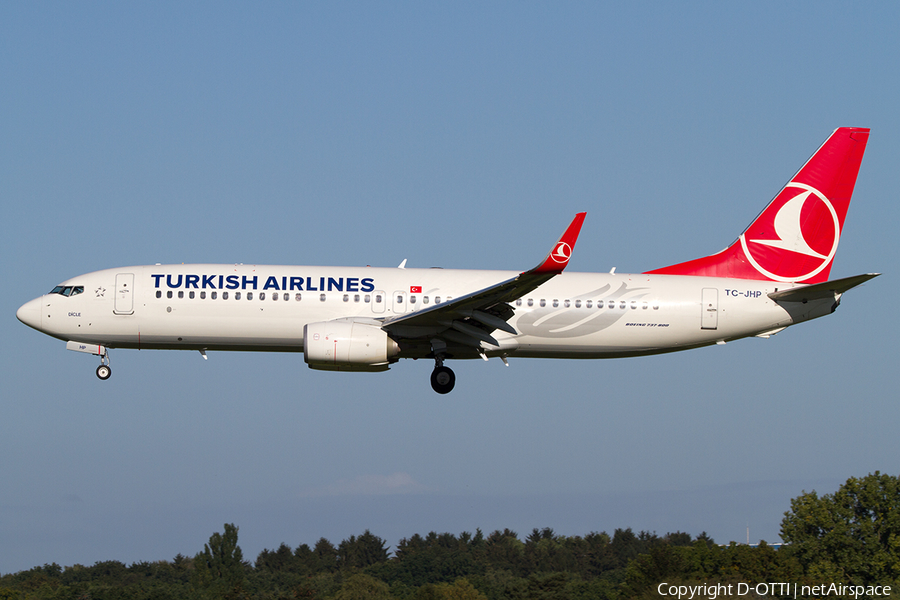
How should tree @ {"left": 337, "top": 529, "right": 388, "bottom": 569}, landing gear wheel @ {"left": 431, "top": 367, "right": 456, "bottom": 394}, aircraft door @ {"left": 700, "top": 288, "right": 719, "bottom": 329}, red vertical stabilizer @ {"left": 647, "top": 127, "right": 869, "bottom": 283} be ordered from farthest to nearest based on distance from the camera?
tree @ {"left": 337, "top": 529, "right": 388, "bottom": 569} → red vertical stabilizer @ {"left": 647, "top": 127, "right": 869, "bottom": 283} → aircraft door @ {"left": 700, "top": 288, "right": 719, "bottom": 329} → landing gear wheel @ {"left": 431, "top": 367, "right": 456, "bottom": 394}

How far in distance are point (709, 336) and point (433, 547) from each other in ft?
446

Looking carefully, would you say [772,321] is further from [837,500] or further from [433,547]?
[433,547]

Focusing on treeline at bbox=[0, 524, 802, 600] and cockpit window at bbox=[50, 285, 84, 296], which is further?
treeline at bbox=[0, 524, 802, 600]

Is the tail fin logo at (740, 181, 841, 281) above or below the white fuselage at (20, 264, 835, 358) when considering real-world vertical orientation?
above

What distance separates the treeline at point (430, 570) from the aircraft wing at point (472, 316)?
168ft

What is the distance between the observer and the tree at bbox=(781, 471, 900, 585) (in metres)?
76.9

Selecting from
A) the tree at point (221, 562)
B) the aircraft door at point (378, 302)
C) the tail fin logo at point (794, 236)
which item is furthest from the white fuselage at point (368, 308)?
the tree at point (221, 562)

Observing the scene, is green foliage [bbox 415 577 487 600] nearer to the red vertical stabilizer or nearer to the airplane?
the red vertical stabilizer

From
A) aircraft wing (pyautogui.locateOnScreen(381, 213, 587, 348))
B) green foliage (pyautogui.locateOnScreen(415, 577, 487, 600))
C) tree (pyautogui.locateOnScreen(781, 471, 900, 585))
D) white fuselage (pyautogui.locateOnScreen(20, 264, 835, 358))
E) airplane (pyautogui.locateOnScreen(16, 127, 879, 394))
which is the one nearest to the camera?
aircraft wing (pyautogui.locateOnScreen(381, 213, 587, 348))

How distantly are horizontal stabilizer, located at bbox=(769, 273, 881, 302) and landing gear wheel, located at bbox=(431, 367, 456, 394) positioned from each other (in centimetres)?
1125

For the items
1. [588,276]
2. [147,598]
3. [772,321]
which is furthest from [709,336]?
[147,598]

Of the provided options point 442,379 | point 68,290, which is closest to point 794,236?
point 442,379

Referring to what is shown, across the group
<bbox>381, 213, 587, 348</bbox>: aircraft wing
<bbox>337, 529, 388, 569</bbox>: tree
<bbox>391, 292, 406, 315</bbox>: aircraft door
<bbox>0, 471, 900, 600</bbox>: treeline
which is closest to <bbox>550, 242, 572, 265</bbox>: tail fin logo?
<bbox>381, 213, 587, 348</bbox>: aircraft wing

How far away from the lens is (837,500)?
8362cm
